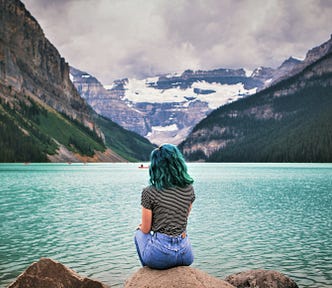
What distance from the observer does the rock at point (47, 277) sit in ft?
41.6

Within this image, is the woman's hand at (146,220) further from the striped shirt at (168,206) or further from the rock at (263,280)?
the rock at (263,280)

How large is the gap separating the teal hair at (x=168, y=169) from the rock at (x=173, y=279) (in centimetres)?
211

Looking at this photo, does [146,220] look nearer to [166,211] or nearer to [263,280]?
[166,211]

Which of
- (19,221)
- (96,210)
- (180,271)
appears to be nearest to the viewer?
(180,271)

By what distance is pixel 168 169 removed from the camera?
10719 millimetres

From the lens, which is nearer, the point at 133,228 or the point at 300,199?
the point at 133,228

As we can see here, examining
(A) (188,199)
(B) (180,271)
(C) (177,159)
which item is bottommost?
(B) (180,271)

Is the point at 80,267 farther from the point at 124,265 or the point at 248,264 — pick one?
the point at 248,264

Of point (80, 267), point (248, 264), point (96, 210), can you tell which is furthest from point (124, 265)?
point (96, 210)

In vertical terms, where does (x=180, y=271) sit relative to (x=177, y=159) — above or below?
below

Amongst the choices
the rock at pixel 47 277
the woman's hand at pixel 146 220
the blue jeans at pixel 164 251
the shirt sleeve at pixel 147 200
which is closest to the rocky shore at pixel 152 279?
the rock at pixel 47 277

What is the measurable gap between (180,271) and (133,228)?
22.2 m

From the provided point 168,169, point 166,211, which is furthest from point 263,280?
point 168,169

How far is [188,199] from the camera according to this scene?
1109 cm
